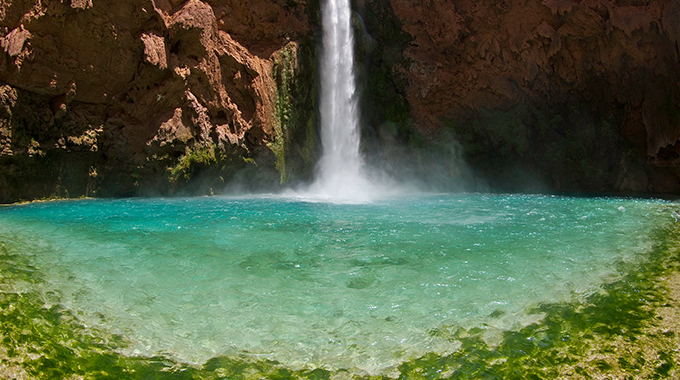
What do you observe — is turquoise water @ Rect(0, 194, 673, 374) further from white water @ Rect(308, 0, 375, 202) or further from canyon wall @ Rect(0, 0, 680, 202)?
white water @ Rect(308, 0, 375, 202)

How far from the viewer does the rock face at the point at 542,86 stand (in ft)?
48.2

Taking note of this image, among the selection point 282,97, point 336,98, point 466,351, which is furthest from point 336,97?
point 466,351

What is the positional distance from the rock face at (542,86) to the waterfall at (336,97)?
4.88 ft

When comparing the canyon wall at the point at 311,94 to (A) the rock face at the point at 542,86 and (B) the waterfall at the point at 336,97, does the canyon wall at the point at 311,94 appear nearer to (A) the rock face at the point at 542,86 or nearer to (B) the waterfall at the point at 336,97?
(A) the rock face at the point at 542,86

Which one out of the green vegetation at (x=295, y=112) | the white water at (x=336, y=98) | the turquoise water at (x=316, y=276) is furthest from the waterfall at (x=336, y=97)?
the turquoise water at (x=316, y=276)

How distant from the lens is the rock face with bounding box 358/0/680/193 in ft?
48.2

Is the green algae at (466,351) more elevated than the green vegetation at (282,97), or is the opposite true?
the green vegetation at (282,97)

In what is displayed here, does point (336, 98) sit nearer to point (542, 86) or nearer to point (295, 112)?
point (295, 112)

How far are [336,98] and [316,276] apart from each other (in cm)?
1235

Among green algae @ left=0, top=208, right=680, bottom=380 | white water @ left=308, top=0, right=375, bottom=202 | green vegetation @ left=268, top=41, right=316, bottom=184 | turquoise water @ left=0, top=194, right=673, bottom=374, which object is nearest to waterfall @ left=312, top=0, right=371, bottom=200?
white water @ left=308, top=0, right=375, bottom=202

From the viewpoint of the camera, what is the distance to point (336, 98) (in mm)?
15992

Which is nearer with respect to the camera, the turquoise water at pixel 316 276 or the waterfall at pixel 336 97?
the turquoise water at pixel 316 276

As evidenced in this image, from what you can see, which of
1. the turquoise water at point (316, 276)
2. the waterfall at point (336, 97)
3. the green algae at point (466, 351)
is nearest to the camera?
the green algae at point (466, 351)

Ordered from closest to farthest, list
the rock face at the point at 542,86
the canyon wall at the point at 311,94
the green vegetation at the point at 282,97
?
the canyon wall at the point at 311,94 < the rock face at the point at 542,86 < the green vegetation at the point at 282,97
